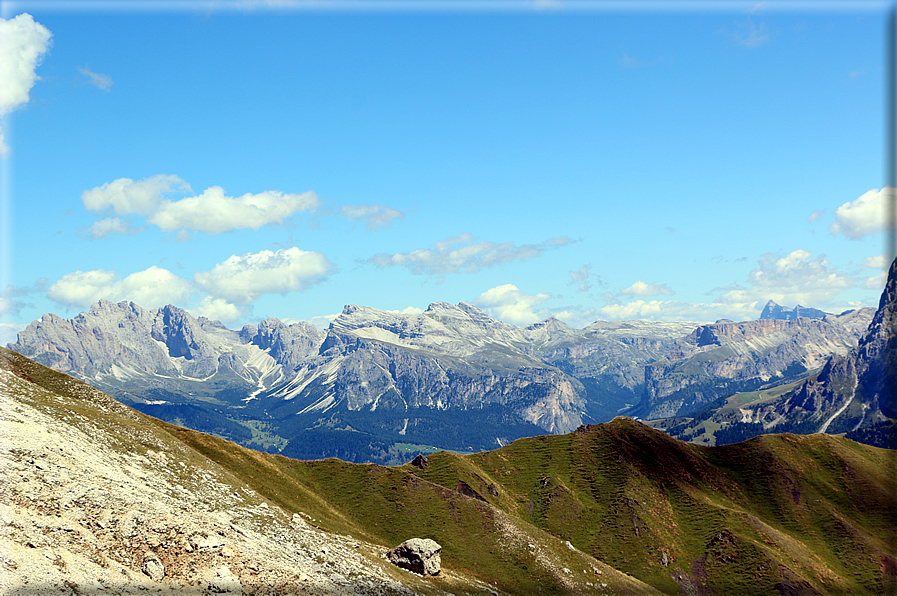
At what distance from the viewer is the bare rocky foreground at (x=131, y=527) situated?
46250mm

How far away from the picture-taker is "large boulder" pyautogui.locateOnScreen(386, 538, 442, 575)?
92750 mm

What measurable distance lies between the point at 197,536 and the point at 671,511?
175983mm

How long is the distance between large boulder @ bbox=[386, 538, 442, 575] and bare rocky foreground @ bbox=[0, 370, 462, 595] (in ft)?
20.2

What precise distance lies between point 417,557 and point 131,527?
51909 millimetres

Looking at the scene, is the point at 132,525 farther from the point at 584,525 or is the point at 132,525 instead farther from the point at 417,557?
the point at 584,525

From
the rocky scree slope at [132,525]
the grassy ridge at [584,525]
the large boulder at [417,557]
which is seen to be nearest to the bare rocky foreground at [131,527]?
the rocky scree slope at [132,525]

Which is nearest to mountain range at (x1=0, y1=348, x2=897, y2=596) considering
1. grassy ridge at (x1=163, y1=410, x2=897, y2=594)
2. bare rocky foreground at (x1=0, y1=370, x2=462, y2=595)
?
bare rocky foreground at (x1=0, y1=370, x2=462, y2=595)

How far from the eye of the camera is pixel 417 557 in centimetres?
9312

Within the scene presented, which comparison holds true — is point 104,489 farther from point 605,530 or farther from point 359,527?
point 605,530

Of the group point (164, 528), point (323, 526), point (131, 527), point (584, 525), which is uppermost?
point (131, 527)

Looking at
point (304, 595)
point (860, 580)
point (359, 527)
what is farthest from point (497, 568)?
point (860, 580)

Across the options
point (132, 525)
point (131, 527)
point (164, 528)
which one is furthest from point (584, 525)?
point (131, 527)

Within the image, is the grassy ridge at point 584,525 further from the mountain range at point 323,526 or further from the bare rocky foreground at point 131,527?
the bare rocky foreground at point 131,527

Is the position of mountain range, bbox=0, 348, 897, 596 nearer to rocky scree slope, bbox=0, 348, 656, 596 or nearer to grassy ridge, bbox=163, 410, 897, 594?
rocky scree slope, bbox=0, 348, 656, 596
